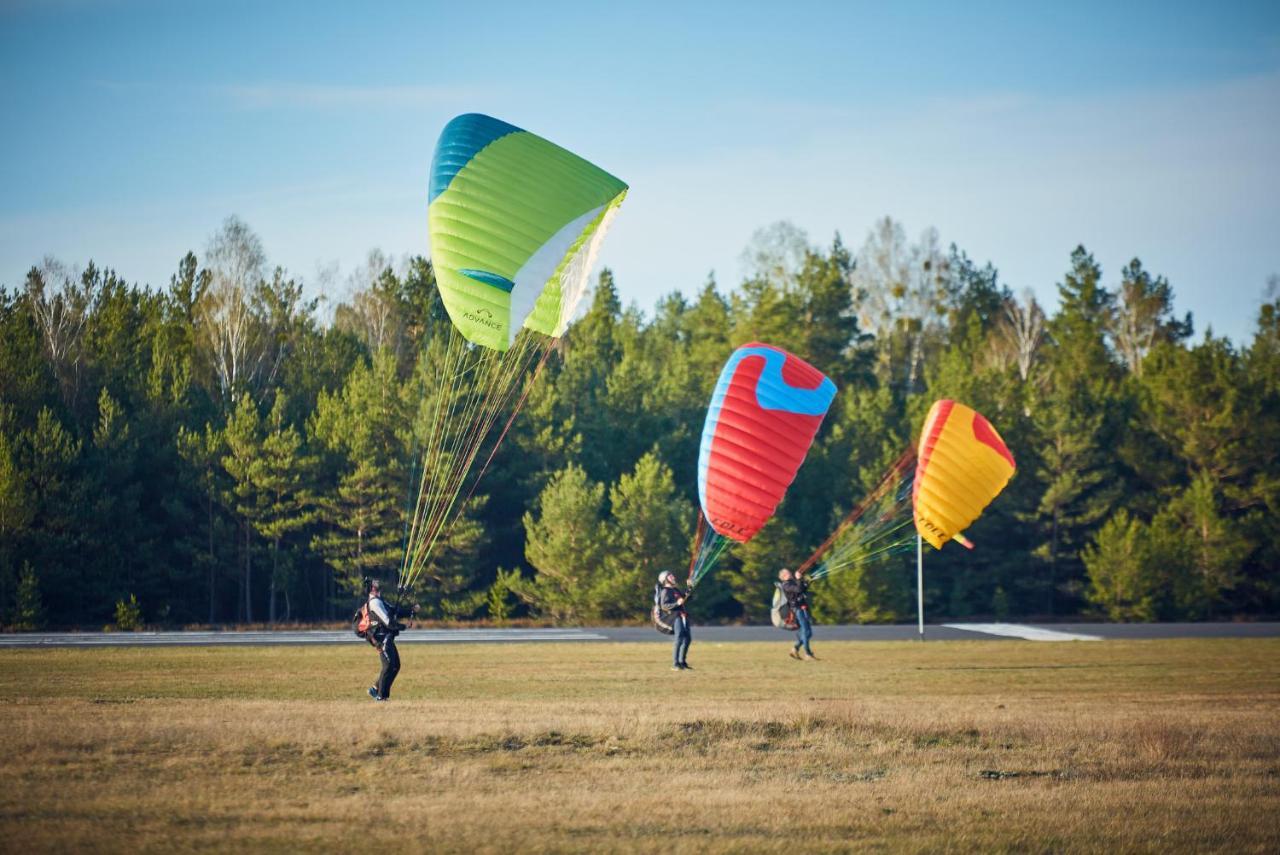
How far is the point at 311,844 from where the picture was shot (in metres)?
9.14

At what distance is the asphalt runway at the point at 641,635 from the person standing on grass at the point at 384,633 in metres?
11.7

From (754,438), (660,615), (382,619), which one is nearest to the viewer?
(382,619)

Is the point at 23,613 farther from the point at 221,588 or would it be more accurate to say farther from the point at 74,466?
the point at 221,588

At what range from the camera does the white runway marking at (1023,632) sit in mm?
30766

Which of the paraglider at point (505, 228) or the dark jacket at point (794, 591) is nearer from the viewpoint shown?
the paraglider at point (505, 228)

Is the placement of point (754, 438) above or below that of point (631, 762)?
above

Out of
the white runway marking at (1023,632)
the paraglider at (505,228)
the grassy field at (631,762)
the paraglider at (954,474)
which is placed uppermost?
the paraglider at (505,228)

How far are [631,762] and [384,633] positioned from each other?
5133mm

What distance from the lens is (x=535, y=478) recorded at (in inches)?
1718

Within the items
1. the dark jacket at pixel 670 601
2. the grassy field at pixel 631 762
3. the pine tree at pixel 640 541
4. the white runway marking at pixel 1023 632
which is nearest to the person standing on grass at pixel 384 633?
the grassy field at pixel 631 762

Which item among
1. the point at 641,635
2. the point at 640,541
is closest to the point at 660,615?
the point at 641,635

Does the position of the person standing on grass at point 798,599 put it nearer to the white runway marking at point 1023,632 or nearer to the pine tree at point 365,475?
the white runway marking at point 1023,632

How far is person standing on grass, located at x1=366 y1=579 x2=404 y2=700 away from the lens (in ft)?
54.2

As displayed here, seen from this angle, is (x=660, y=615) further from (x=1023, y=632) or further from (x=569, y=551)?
(x=569, y=551)
